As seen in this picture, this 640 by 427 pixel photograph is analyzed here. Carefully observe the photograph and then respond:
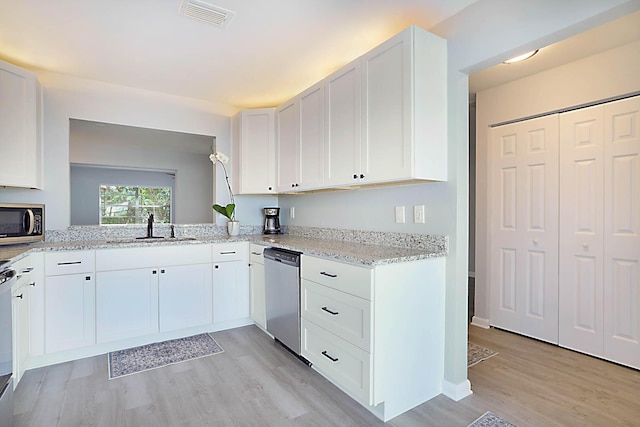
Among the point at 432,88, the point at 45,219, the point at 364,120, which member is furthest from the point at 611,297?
the point at 45,219

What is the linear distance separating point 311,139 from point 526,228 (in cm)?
215

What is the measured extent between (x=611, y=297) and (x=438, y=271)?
1573 mm

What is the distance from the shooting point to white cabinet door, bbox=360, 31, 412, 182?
195 centimetres

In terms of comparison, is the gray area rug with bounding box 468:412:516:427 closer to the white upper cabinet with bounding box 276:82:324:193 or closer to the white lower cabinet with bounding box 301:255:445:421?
the white lower cabinet with bounding box 301:255:445:421

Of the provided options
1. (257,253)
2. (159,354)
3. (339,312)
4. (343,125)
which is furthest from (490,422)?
(159,354)

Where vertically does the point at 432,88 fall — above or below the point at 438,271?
above

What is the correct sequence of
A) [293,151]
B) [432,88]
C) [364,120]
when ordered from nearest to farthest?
[432,88] → [364,120] → [293,151]

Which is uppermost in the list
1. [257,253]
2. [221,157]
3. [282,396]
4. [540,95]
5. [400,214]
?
[540,95]

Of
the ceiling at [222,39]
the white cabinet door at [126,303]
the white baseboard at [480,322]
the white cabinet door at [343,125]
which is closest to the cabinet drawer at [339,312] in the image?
the white cabinet door at [343,125]

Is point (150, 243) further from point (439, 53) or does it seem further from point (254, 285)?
point (439, 53)

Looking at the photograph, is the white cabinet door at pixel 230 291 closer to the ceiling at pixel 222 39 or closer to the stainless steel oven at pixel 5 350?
the stainless steel oven at pixel 5 350

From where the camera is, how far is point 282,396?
208cm

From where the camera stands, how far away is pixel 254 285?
10.6ft

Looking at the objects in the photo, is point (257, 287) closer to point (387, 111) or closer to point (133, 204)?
point (387, 111)
